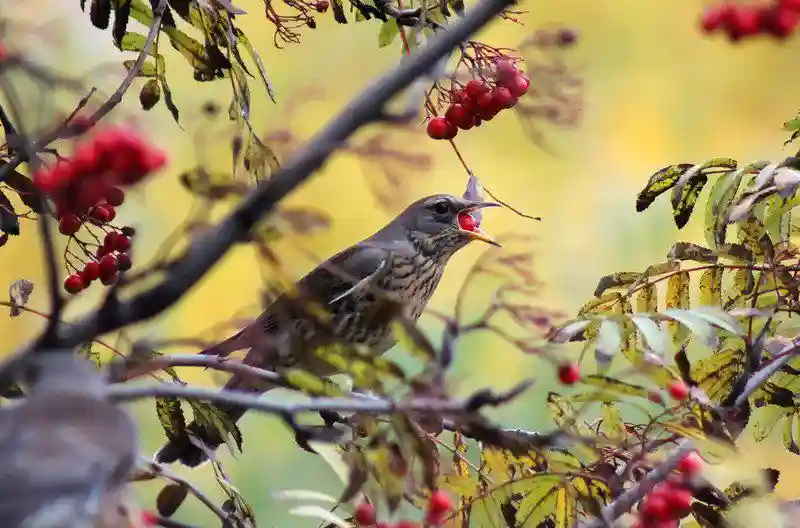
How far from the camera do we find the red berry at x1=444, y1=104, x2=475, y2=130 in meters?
0.78

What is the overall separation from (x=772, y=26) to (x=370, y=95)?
188 mm

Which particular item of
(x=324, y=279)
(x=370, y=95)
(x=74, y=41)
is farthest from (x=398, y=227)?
→ (x=370, y=95)

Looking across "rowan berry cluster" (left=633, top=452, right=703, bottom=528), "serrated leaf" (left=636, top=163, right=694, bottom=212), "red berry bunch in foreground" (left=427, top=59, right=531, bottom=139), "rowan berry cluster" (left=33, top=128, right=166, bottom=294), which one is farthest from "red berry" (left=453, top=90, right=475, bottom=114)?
"rowan berry cluster" (left=33, top=128, right=166, bottom=294)

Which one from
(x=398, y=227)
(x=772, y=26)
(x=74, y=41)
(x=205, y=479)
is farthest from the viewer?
(x=205, y=479)

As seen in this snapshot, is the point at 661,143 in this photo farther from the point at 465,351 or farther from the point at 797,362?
the point at 797,362

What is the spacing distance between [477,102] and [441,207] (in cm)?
47

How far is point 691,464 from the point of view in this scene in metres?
0.50

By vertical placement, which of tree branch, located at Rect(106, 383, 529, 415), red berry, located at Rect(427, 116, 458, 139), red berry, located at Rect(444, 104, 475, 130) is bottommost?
tree branch, located at Rect(106, 383, 529, 415)

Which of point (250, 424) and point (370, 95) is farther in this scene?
point (250, 424)

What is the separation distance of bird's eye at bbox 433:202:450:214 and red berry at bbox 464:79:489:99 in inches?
18.3

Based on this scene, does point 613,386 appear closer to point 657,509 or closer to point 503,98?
point 657,509

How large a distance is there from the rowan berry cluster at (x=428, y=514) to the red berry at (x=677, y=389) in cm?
12

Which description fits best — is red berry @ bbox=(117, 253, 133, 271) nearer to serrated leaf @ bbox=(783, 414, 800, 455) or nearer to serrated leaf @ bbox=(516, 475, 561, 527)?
serrated leaf @ bbox=(516, 475, 561, 527)

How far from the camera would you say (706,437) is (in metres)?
0.50
